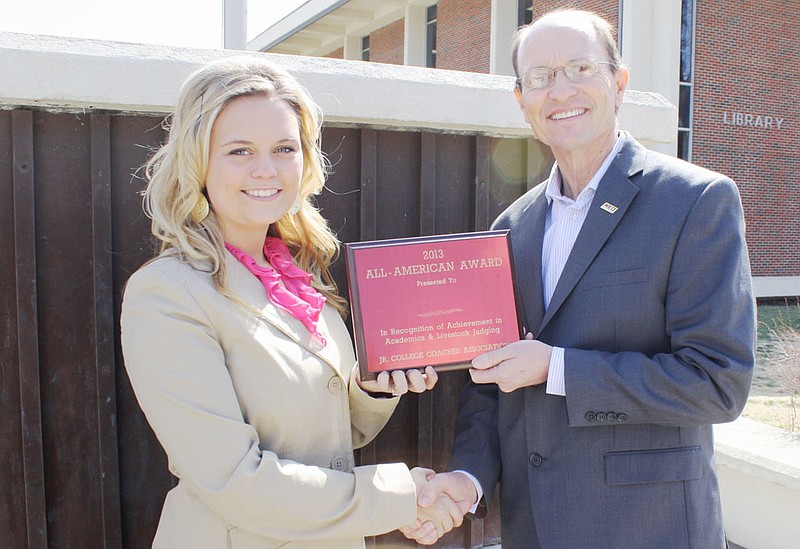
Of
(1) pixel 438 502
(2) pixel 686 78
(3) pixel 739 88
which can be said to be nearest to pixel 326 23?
(2) pixel 686 78

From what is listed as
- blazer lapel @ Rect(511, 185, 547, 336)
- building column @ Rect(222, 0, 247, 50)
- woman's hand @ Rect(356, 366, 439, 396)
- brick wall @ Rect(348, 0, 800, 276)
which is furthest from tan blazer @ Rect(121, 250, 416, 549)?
brick wall @ Rect(348, 0, 800, 276)

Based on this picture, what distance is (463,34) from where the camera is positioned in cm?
2228

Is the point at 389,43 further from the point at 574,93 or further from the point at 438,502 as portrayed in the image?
the point at 438,502

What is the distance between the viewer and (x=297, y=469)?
68.7 inches

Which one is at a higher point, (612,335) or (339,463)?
(612,335)

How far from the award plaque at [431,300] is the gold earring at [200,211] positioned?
0.41m

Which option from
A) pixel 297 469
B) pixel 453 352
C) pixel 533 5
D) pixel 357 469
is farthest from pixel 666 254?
pixel 533 5

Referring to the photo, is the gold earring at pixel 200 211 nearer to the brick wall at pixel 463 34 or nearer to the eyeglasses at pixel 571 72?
the eyeglasses at pixel 571 72

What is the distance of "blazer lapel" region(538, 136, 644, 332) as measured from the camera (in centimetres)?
199

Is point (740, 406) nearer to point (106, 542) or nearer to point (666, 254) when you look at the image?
point (666, 254)

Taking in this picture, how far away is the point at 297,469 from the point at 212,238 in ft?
2.17

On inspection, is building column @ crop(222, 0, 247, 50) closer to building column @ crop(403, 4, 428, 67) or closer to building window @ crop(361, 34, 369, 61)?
building column @ crop(403, 4, 428, 67)

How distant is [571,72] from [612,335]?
2.64 feet

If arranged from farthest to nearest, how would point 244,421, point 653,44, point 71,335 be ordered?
point 653,44, point 71,335, point 244,421
